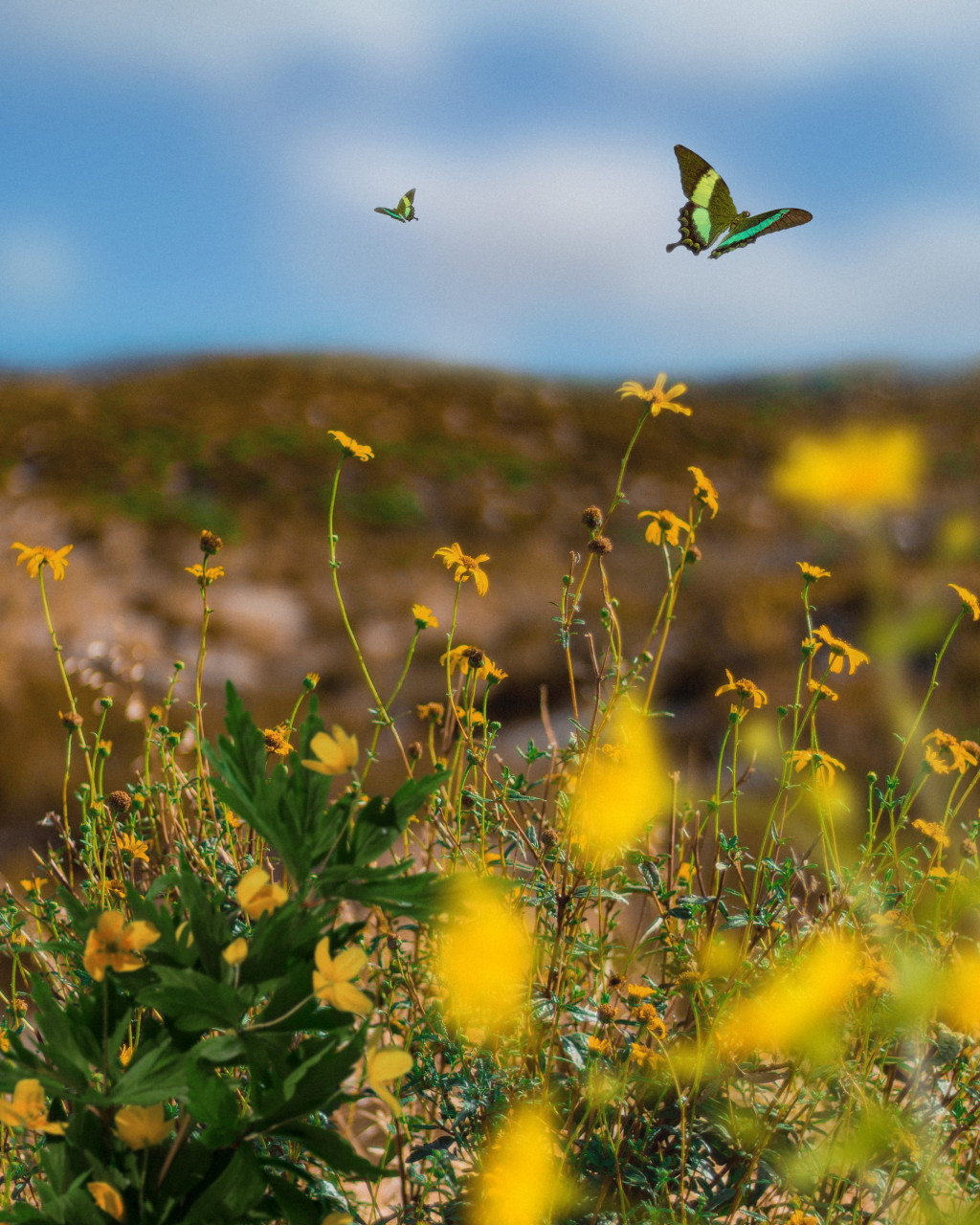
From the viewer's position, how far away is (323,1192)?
1.04 meters

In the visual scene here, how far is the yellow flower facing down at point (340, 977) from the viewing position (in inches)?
27.6

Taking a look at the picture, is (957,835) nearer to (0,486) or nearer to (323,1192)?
(323,1192)

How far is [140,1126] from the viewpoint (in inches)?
30.1

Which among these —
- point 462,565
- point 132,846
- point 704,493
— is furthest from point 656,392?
point 132,846

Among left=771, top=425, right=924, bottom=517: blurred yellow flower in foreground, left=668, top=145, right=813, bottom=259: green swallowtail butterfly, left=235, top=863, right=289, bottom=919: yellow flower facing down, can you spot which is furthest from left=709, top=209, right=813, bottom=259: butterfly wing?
left=235, top=863, right=289, bottom=919: yellow flower facing down

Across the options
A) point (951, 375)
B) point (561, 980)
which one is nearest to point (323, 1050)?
point (561, 980)

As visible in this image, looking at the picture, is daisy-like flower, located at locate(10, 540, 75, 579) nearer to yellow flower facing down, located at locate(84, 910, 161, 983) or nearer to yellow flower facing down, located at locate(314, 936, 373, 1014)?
yellow flower facing down, located at locate(84, 910, 161, 983)

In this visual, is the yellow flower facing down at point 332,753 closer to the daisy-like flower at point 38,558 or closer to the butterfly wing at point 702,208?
the daisy-like flower at point 38,558

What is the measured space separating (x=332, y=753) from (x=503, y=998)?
0.67 meters

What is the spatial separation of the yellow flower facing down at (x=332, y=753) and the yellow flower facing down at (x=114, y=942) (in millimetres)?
189

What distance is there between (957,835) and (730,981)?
2.03m

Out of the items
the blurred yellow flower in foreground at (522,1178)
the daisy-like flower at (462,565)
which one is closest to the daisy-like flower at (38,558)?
the daisy-like flower at (462,565)

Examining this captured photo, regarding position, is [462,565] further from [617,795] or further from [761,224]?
[761,224]

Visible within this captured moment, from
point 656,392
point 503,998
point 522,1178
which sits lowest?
point 522,1178
